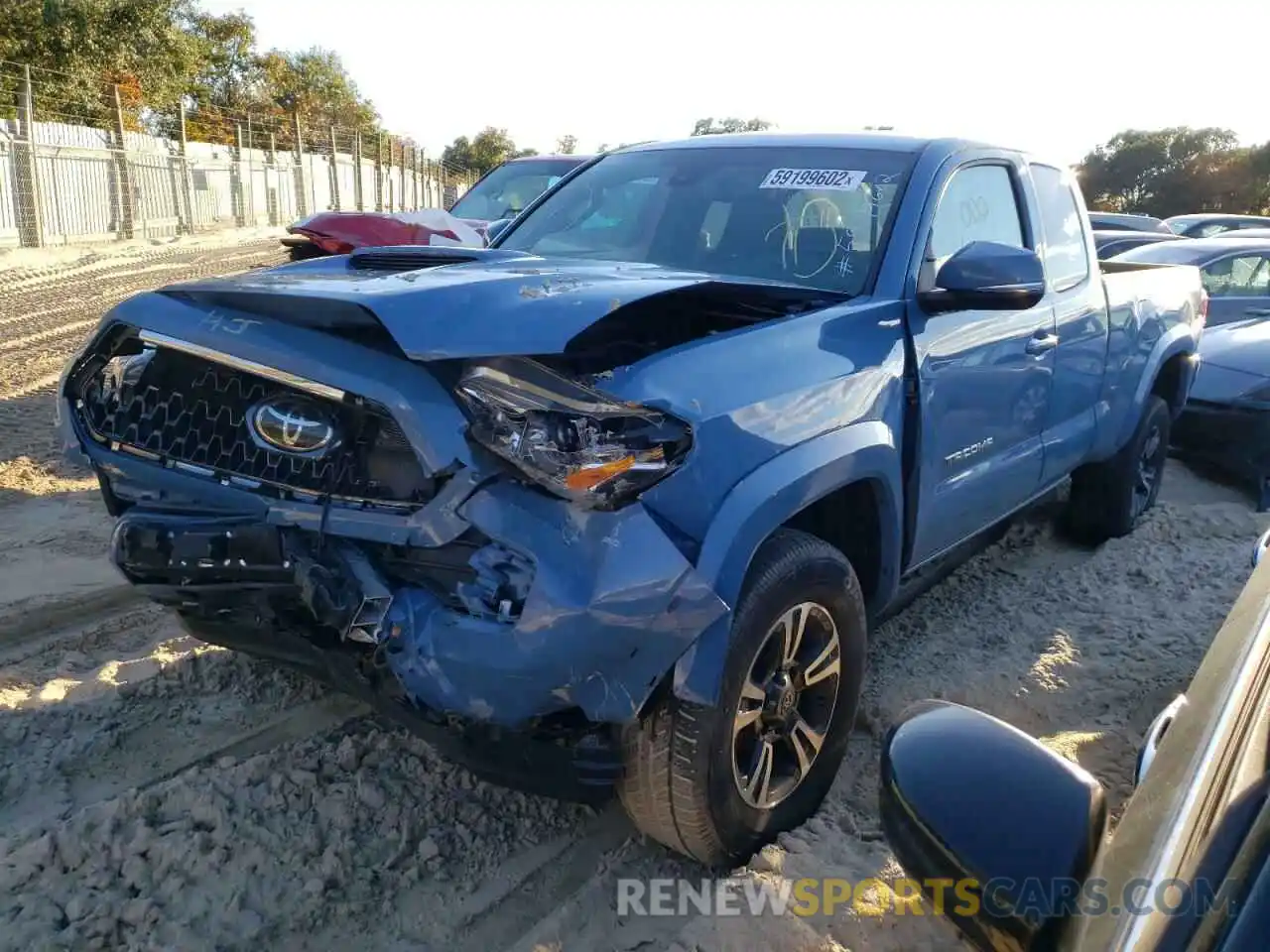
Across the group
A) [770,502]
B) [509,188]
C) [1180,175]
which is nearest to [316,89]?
[1180,175]

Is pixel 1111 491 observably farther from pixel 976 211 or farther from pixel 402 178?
pixel 402 178

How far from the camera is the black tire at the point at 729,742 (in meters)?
2.40

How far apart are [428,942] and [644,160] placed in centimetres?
303

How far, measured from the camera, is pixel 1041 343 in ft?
13.1

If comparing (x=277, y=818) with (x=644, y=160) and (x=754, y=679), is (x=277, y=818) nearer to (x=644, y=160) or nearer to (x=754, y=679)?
(x=754, y=679)

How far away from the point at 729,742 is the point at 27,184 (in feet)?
60.1

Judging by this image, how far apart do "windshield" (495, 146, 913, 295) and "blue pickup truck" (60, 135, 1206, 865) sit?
3 centimetres

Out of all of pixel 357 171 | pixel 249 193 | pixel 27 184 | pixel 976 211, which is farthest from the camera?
pixel 357 171

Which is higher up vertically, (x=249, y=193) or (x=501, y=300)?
(x=501, y=300)

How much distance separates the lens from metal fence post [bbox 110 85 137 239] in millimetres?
20156

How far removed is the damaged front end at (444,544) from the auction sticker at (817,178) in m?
1.69

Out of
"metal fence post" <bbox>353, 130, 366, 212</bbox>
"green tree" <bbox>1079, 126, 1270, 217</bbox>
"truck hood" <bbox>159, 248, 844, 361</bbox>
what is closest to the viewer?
"truck hood" <bbox>159, 248, 844, 361</bbox>

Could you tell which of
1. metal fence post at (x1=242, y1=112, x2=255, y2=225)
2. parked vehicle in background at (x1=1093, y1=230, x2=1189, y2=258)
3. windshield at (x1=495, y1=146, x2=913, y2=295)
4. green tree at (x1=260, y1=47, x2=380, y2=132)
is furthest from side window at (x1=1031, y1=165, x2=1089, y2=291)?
green tree at (x1=260, y1=47, x2=380, y2=132)

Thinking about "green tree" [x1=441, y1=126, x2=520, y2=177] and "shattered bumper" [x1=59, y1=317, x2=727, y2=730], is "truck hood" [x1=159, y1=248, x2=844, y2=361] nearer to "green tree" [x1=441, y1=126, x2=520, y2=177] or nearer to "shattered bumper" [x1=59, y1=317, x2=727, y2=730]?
"shattered bumper" [x1=59, y1=317, x2=727, y2=730]
